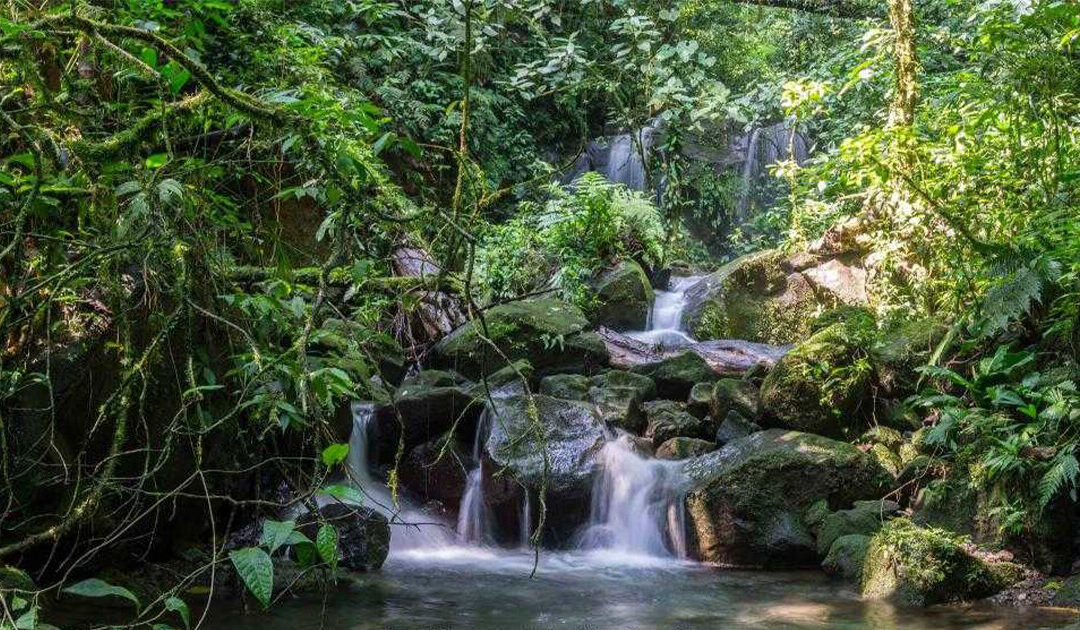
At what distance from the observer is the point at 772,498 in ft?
22.9

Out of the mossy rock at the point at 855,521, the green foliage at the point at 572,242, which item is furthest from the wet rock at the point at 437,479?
the green foliage at the point at 572,242

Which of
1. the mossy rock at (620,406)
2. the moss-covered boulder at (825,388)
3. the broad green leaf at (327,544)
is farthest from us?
the mossy rock at (620,406)

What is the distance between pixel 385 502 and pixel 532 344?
2809mm

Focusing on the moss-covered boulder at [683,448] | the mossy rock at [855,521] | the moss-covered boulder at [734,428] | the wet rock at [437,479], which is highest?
the moss-covered boulder at [734,428]

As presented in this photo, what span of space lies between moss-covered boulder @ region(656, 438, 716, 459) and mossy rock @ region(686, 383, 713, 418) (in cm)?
72

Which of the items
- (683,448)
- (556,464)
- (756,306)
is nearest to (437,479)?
(556,464)

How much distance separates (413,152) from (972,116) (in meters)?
6.01

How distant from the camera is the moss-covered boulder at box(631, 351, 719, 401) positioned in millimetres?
9547

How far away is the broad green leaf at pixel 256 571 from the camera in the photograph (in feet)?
7.06

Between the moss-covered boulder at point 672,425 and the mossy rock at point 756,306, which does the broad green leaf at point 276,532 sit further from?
the mossy rock at point 756,306

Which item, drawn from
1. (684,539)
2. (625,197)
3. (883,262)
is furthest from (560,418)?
(625,197)

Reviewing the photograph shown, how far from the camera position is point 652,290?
12.8m

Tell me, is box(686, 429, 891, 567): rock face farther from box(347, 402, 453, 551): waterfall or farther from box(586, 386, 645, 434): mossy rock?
box(347, 402, 453, 551): waterfall

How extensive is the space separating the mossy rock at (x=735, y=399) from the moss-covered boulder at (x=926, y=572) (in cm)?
259
